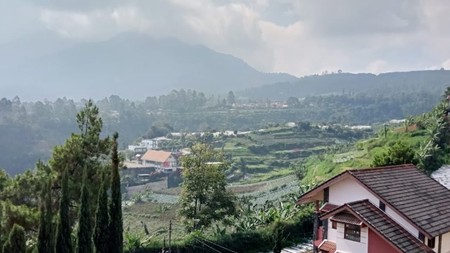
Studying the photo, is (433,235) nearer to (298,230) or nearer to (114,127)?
(298,230)

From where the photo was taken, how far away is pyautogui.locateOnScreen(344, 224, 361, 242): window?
11891mm

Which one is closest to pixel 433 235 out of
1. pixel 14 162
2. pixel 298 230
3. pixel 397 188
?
pixel 397 188

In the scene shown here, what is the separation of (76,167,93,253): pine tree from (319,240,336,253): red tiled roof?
20.3 ft

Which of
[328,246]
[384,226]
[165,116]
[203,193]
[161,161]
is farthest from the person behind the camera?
[165,116]

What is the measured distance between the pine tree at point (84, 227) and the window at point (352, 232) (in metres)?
6.44

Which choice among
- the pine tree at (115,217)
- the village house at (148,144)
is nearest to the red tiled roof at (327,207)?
the pine tree at (115,217)

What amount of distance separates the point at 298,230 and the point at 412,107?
122798 millimetres

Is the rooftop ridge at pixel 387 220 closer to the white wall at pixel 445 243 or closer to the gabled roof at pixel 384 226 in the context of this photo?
the gabled roof at pixel 384 226

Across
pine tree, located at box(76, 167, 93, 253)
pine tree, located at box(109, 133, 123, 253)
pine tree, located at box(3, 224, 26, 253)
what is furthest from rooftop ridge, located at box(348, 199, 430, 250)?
pine tree, located at box(3, 224, 26, 253)

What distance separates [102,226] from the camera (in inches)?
441

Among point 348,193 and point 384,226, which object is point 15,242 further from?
point 384,226

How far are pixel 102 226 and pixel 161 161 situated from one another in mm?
58903

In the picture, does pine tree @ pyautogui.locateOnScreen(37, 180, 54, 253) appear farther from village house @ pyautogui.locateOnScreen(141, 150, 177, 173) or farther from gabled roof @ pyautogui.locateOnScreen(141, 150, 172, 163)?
gabled roof @ pyautogui.locateOnScreen(141, 150, 172, 163)

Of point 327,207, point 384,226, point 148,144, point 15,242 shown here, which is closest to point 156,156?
point 148,144
